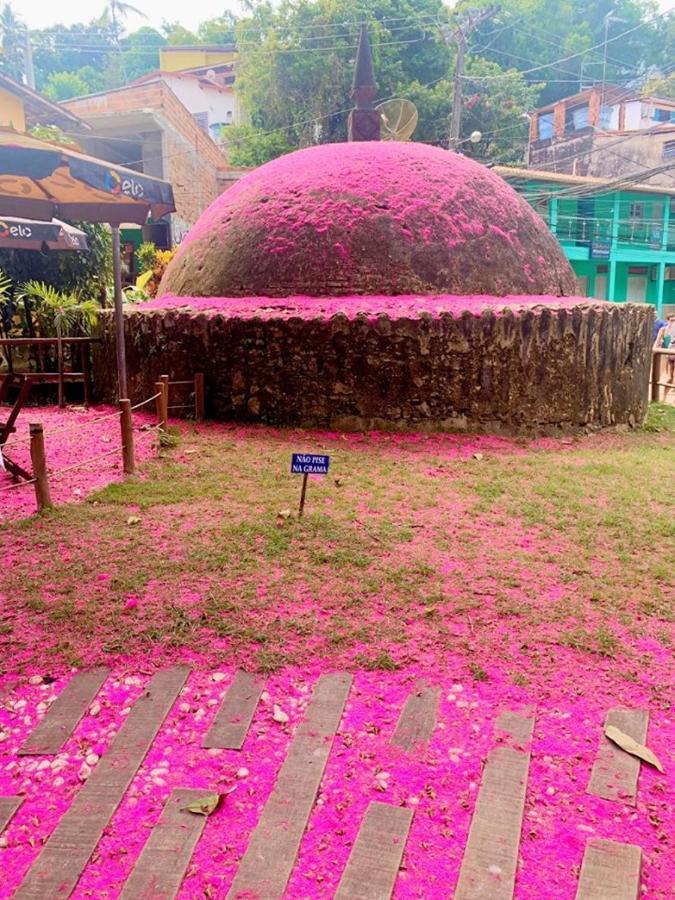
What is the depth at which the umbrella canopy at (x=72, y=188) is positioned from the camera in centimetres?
609

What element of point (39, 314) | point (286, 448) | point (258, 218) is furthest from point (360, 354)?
point (39, 314)

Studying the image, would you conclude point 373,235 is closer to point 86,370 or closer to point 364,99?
point 364,99

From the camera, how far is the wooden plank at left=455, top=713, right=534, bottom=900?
2.20 m

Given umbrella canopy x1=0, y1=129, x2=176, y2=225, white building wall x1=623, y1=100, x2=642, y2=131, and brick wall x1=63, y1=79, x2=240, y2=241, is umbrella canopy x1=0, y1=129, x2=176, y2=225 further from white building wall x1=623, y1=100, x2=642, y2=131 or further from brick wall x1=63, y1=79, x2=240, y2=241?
white building wall x1=623, y1=100, x2=642, y2=131

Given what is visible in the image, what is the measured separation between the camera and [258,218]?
9.59m

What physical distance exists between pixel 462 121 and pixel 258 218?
24.1 metres

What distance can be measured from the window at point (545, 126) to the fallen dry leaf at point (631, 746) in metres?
37.5

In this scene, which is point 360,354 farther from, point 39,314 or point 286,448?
point 39,314

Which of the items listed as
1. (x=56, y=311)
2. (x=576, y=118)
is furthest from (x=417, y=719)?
(x=576, y=118)

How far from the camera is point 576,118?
34.9 metres

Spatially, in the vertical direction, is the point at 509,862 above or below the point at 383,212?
below

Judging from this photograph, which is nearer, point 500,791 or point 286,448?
point 500,791

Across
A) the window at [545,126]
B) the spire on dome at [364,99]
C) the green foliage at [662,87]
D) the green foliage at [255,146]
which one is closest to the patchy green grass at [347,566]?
the spire on dome at [364,99]

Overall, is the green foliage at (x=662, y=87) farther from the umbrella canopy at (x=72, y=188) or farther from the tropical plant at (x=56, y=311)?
the umbrella canopy at (x=72, y=188)
